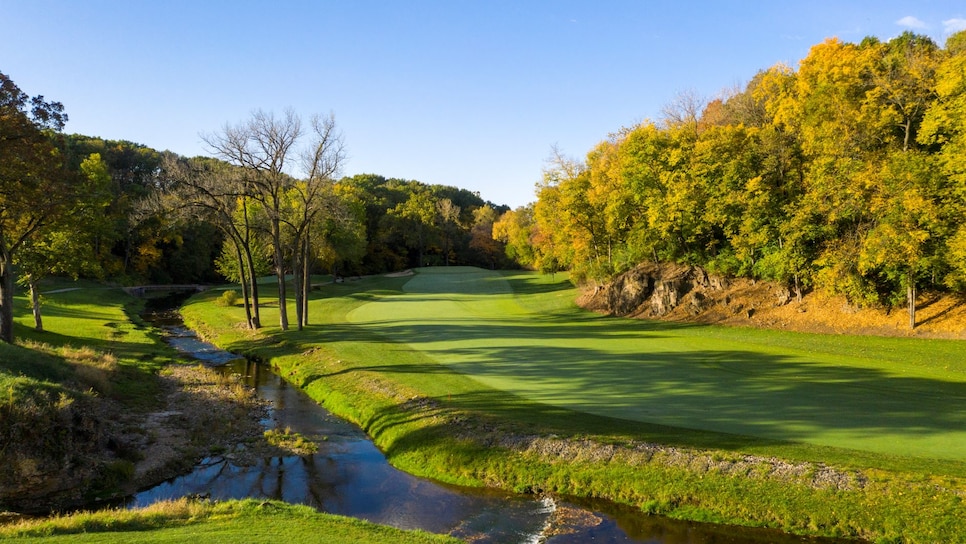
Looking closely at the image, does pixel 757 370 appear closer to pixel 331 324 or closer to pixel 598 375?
pixel 598 375

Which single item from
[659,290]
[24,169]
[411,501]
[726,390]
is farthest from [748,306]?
[24,169]

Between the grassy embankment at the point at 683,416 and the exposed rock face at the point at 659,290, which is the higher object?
the exposed rock face at the point at 659,290

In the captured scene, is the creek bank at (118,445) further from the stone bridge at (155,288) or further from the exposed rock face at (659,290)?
the stone bridge at (155,288)

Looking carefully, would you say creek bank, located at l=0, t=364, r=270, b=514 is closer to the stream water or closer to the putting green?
the stream water

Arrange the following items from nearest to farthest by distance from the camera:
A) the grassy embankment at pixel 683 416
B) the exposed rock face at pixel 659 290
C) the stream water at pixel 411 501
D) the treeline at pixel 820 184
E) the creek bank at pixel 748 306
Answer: the stream water at pixel 411 501 < the grassy embankment at pixel 683 416 < the treeline at pixel 820 184 < the creek bank at pixel 748 306 < the exposed rock face at pixel 659 290

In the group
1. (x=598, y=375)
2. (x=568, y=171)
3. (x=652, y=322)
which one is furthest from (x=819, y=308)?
(x=568, y=171)

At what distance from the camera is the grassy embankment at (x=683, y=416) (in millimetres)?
11078

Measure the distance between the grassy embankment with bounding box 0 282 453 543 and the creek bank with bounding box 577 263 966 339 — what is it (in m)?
27.6

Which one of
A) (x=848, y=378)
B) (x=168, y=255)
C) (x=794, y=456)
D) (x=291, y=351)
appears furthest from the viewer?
(x=168, y=255)

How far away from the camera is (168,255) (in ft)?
260

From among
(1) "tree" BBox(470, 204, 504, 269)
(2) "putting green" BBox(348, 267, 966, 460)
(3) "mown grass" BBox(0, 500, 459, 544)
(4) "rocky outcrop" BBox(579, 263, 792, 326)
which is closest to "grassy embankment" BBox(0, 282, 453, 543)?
(3) "mown grass" BBox(0, 500, 459, 544)

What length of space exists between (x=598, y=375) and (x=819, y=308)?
18726 mm

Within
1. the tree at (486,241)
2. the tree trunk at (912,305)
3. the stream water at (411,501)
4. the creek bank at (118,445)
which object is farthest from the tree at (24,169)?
the tree at (486,241)

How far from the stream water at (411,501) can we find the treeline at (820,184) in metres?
20.9
